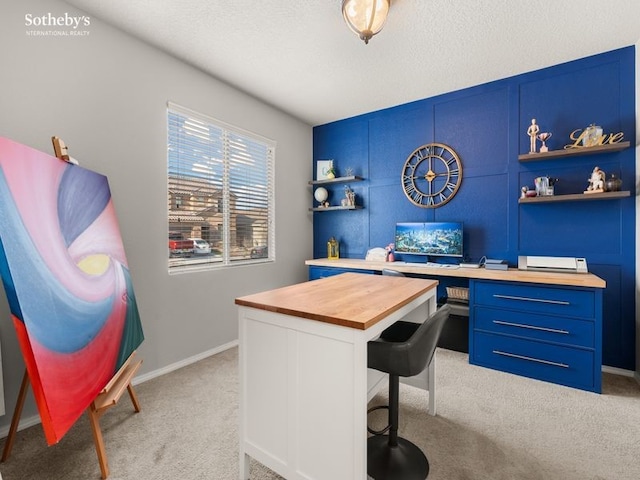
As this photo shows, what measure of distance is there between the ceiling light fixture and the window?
5.71 ft

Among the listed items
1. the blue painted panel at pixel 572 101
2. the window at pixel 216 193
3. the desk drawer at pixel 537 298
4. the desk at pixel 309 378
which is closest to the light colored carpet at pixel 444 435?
the desk at pixel 309 378

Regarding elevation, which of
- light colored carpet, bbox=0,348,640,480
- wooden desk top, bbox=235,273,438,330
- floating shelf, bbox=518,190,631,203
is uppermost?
floating shelf, bbox=518,190,631,203

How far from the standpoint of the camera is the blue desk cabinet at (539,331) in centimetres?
232

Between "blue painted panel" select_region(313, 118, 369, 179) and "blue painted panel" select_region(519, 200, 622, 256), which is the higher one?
"blue painted panel" select_region(313, 118, 369, 179)

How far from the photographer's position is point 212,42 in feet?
8.26

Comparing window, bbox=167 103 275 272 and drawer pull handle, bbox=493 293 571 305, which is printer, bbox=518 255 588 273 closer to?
drawer pull handle, bbox=493 293 571 305

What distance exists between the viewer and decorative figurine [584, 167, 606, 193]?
259 centimetres

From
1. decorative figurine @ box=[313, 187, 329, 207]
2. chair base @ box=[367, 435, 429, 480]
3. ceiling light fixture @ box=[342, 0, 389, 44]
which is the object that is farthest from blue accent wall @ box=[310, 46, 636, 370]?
chair base @ box=[367, 435, 429, 480]

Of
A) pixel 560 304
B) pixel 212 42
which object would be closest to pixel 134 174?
pixel 212 42

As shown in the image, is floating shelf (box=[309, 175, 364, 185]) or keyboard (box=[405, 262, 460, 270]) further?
floating shelf (box=[309, 175, 364, 185])

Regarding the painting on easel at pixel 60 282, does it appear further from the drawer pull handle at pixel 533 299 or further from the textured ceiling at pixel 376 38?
the drawer pull handle at pixel 533 299

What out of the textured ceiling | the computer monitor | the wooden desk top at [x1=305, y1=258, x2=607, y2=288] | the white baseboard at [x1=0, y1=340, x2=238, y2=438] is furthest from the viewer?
the computer monitor

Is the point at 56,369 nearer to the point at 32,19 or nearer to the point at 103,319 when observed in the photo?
the point at 103,319

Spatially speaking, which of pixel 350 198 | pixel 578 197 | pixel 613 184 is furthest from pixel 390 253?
pixel 613 184
